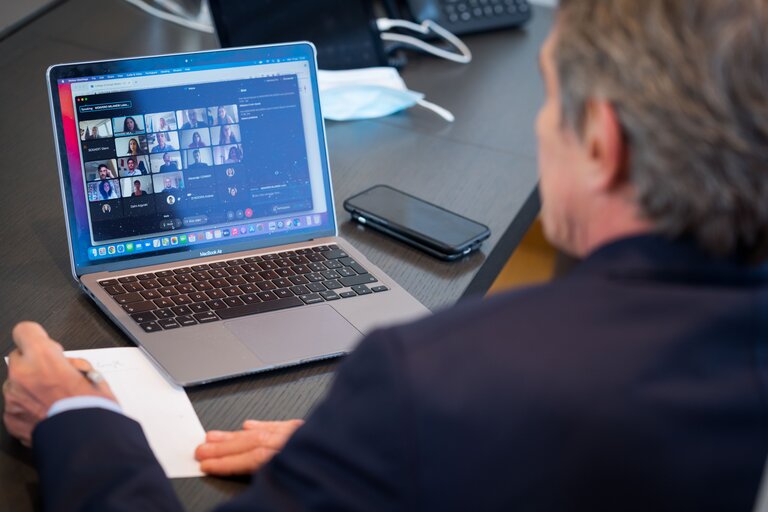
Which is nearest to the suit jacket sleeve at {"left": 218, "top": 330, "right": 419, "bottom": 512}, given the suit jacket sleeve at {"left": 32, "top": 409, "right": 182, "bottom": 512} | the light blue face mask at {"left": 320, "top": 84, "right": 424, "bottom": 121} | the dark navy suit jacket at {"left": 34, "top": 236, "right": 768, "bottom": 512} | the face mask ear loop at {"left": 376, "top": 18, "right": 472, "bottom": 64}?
the dark navy suit jacket at {"left": 34, "top": 236, "right": 768, "bottom": 512}

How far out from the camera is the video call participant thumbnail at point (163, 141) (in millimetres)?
1161

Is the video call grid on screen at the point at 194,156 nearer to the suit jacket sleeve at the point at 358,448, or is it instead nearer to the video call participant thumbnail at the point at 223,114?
the video call participant thumbnail at the point at 223,114

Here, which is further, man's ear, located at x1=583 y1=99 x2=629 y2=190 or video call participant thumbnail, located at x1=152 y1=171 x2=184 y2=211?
video call participant thumbnail, located at x1=152 y1=171 x2=184 y2=211

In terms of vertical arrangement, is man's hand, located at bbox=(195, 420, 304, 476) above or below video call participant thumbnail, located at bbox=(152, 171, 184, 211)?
below

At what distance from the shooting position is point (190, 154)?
3.87 feet

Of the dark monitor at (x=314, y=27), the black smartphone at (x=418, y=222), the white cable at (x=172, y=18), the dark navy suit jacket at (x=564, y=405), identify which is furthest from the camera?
the white cable at (x=172, y=18)

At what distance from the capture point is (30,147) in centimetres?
142

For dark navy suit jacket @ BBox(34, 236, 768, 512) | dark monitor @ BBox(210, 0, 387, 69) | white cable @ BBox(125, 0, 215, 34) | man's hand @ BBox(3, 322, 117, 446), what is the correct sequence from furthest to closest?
1. white cable @ BBox(125, 0, 215, 34)
2. dark monitor @ BBox(210, 0, 387, 69)
3. man's hand @ BBox(3, 322, 117, 446)
4. dark navy suit jacket @ BBox(34, 236, 768, 512)

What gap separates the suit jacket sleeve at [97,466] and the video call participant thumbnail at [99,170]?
34cm

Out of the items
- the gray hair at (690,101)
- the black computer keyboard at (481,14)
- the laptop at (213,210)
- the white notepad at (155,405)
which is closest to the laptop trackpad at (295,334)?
the laptop at (213,210)

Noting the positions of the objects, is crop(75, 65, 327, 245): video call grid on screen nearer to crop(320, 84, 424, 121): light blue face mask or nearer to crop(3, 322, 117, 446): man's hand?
crop(3, 322, 117, 446): man's hand

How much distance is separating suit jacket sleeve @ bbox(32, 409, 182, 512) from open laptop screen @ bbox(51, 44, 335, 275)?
0.99 ft

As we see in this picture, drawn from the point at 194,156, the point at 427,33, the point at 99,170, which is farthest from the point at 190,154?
the point at 427,33

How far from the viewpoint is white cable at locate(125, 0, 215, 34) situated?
1821 millimetres
